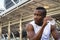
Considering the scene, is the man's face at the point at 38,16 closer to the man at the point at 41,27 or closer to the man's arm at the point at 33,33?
the man at the point at 41,27

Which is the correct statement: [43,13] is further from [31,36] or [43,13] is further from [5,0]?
[5,0]

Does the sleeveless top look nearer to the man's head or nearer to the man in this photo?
the man

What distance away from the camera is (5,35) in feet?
93.4

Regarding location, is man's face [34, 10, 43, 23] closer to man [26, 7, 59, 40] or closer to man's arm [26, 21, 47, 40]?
man [26, 7, 59, 40]

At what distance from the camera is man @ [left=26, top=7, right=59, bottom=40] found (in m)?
2.76

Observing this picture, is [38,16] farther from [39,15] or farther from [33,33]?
[33,33]

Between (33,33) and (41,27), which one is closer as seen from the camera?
(41,27)

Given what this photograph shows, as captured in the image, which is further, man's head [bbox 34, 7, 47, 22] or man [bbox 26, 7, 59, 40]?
man's head [bbox 34, 7, 47, 22]

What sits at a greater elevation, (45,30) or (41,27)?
(41,27)

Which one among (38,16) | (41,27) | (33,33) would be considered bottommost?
(33,33)

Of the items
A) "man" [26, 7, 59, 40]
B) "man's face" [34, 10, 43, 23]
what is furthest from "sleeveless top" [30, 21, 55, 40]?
"man's face" [34, 10, 43, 23]

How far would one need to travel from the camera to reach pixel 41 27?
2.76 meters

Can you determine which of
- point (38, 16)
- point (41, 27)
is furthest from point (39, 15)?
point (41, 27)

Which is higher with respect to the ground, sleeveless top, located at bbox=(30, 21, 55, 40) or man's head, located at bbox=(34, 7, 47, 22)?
man's head, located at bbox=(34, 7, 47, 22)
